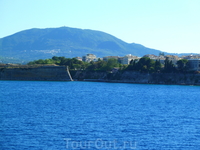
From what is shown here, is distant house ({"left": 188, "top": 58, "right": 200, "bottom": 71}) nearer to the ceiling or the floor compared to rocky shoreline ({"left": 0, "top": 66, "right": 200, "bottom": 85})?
nearer to the ceiling

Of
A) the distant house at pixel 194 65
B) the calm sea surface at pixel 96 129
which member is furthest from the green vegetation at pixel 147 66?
the calm sea surface at pixel 96 129

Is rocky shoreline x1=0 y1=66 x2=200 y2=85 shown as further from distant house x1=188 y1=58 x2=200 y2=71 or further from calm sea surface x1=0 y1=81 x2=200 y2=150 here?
calm sea surface x1=0 y1=81 x2=200 y2=150

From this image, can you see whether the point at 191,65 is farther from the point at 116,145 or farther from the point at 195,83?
the point at 116,145

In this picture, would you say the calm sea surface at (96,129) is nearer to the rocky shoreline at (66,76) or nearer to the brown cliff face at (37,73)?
the rocky shoreline at (66,76)

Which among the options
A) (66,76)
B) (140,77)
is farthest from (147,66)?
(66,76)

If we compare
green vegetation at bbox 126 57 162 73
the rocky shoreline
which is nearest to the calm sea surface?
the rocky shoreline

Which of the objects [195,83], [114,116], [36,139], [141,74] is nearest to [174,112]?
[114,116]

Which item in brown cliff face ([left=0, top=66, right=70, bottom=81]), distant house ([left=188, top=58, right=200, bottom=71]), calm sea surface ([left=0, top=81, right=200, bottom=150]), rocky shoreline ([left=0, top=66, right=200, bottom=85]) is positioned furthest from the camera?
distant house ([left=188, top=58, right=200, bottom=71])

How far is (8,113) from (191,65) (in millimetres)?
52184

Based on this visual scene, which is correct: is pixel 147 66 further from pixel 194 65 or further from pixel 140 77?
pixel 194 65

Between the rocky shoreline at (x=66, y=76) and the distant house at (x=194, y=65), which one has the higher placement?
the distant house at (x=194, y=65)

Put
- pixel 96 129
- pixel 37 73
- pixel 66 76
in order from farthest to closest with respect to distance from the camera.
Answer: pixel 66 76 < pixel 37 73 < pixel 96 129

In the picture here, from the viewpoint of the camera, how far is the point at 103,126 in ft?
66.9

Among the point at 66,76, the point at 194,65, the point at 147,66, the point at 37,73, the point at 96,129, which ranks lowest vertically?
the point at 96,129
